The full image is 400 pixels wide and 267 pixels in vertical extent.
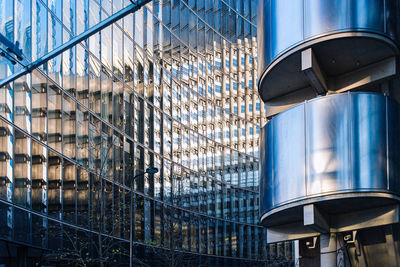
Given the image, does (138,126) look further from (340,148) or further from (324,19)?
(340,148)

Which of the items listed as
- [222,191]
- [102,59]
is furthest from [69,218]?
[222,191]

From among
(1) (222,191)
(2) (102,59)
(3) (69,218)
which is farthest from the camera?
(1) (222,191)

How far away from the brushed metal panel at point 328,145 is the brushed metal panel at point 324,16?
2049mm

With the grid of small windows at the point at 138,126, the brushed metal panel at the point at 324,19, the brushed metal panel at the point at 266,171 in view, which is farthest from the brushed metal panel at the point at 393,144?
the grid of small windows at the point at 138,126

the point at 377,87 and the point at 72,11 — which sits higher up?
the point at 72,11

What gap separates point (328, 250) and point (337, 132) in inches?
161

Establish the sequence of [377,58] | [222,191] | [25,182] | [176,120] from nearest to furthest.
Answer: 1. [377,58]
2. [25,182]
3. [176,120]
4. [222,191]

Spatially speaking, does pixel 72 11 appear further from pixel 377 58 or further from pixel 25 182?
pixel 377 58

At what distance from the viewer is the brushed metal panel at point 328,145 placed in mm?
17469

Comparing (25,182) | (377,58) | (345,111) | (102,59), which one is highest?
(102,59)

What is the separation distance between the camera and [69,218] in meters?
30.6

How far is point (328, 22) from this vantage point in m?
17.9

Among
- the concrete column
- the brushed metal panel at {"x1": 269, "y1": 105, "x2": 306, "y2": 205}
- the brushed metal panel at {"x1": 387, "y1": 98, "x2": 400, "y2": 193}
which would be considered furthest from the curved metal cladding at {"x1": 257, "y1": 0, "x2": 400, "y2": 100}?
the concrete column

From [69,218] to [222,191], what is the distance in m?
25.9
